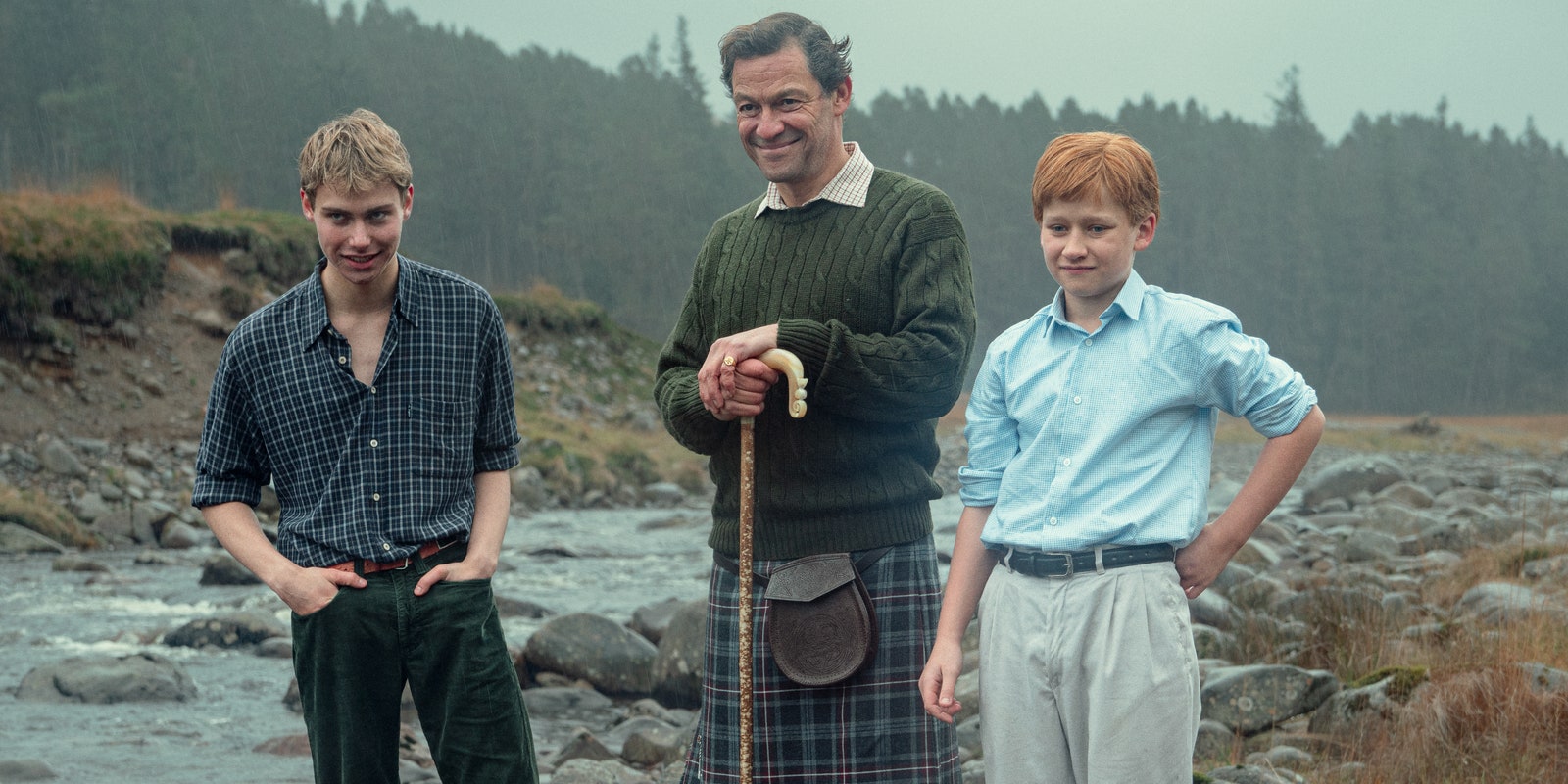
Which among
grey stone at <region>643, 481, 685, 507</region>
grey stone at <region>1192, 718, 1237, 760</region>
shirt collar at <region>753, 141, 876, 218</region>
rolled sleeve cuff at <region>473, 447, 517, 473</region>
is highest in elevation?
shirt collar at <region>753, 141, 876, 218</region>

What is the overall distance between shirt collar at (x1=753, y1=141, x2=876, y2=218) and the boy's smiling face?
51 cm

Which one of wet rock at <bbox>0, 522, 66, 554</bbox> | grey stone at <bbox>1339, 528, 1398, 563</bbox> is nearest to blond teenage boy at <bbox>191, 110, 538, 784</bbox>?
grey stone at <bbox>1339, 528, 1398, 563</bbox>

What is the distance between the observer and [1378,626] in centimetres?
595

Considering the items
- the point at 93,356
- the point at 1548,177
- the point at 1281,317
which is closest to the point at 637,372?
the point at 93,356

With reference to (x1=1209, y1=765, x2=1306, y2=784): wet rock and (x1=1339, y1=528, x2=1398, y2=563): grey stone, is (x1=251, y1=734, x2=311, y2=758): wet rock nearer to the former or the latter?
(x1=1209, y1=765, x2=1306, y2=784): wet rock

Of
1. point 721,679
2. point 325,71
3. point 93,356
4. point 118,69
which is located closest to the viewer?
point 721,679

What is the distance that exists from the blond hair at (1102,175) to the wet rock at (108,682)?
6.17m

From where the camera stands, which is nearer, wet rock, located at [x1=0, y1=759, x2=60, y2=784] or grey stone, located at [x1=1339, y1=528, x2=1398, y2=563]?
wet rock, located at [x1=0, y1=759, x2=60, y2=784]

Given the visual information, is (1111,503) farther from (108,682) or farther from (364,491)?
(108,682)

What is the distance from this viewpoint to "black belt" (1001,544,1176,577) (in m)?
2.30

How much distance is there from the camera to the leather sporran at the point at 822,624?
2.69 metres

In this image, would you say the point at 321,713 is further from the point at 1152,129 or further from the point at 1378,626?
the point at 1152,129

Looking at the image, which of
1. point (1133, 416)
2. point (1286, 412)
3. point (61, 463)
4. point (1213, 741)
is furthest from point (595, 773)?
point (61, 463)

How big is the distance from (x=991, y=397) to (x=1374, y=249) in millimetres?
63814
